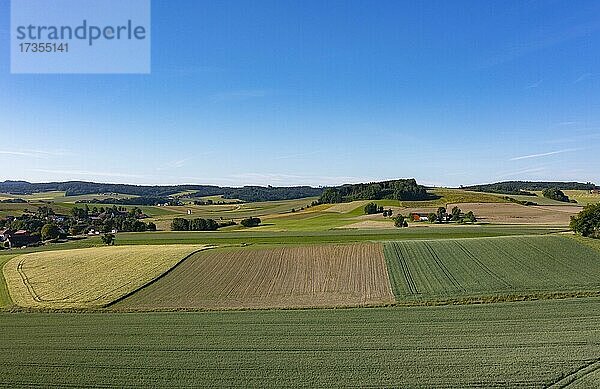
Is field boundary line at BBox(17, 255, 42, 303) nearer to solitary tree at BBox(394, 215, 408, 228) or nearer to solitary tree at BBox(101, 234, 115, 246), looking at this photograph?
solitary tree at BBox(101, 234, 115, 246)

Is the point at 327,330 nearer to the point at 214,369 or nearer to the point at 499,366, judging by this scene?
the point at 214,369

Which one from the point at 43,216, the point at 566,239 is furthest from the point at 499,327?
the point at 43,216

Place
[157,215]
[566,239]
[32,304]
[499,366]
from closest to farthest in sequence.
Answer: [499,366] → [32,304] → [566,239] → [157,215]

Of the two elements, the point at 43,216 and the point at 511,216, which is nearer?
the point at 511,216

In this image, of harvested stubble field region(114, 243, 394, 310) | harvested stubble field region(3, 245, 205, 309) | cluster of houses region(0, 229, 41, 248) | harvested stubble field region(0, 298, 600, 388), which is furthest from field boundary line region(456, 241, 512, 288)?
cluster of houses region(0, 229, 41, 248)

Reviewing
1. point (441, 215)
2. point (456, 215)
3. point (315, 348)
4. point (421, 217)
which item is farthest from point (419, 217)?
point (315, 348)

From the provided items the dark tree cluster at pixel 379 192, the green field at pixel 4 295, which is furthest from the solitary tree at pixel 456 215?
the green field at pixel 4 295
